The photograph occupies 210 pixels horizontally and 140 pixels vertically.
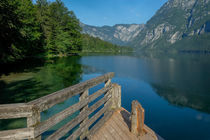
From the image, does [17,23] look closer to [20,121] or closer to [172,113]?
[20,121]

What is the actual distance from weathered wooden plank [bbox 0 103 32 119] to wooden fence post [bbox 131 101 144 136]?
12.6 ft

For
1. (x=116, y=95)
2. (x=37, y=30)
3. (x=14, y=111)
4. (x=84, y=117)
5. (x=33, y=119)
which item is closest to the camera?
(x=14, y=111)

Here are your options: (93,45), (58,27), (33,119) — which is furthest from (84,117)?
(93,45)

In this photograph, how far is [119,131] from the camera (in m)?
6.13

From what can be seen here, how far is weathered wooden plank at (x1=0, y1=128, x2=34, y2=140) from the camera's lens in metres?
3.03

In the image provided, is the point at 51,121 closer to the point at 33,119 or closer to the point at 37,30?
the point at 33,119

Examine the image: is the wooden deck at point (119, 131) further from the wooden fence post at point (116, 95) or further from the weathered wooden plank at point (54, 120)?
the weathered wooden plank at point (54, 120)

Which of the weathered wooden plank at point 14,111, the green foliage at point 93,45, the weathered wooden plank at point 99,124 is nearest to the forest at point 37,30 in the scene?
the weathered wooden plank at point 99,124

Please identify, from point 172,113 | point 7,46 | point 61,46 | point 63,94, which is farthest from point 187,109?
point 61,46

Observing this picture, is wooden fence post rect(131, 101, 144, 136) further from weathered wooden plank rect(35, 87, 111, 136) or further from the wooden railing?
weathered wooden plank rect(35, 87, 111, 136)

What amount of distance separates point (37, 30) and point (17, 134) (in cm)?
5035

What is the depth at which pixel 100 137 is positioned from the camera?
588 cm

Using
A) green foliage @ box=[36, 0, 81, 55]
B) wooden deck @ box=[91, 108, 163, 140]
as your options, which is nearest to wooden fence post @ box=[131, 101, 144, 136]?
wooden deck @ box=[91, 108, 163, 140]

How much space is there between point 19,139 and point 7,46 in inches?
1093
